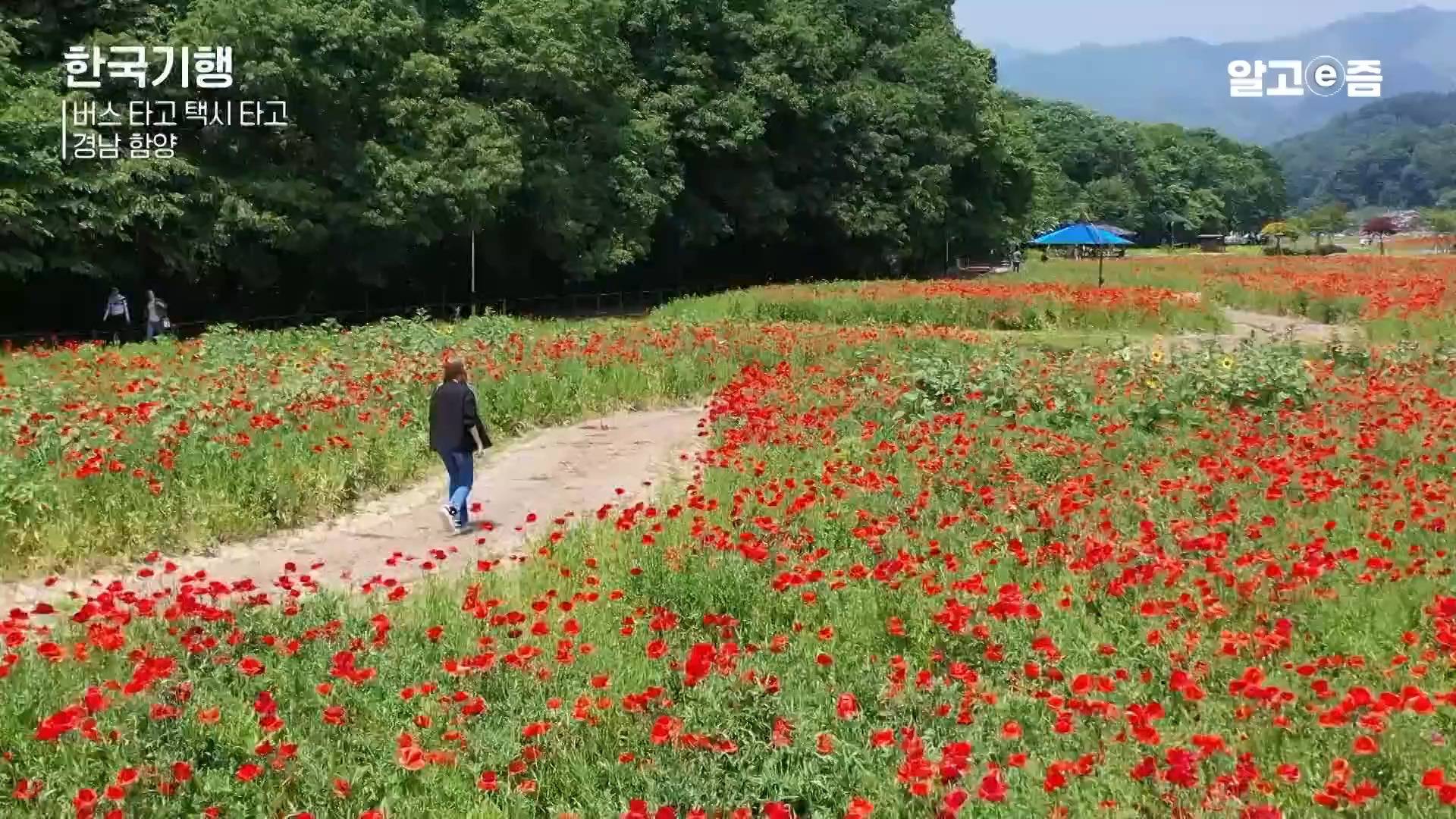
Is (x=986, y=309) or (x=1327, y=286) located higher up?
(x=1327, y=286)

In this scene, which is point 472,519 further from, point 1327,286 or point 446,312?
point 1327,286

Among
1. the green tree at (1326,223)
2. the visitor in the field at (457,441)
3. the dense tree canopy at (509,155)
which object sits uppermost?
the green tree at (1326,223)

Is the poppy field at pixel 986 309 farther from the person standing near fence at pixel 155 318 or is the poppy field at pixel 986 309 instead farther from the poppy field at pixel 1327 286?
the person standing near fence at pixel 155 318

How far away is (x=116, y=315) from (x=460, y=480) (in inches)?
711

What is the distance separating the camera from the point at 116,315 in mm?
23953

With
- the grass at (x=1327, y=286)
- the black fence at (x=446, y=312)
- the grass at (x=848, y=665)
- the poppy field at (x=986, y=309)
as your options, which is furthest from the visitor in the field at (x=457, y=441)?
the grass at (x=1327, y=286)

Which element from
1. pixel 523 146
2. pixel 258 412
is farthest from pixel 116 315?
pixel 258 412

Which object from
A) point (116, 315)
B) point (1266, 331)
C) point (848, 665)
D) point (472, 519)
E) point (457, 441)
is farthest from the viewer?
point (116, 315)

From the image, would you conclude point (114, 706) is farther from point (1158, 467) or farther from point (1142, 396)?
point (1142, 396)

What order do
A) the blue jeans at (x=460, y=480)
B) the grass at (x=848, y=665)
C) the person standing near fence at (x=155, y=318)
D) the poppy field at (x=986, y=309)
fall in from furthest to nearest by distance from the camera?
the poppy field at (x=986, y=309) → the person standing near fence at (x=155, y=318) → the blue jeans at (x=460, y=480) → the grass at (x=848, y=665)

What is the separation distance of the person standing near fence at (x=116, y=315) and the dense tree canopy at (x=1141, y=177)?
6396 cm

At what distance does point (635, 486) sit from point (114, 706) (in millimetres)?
6587

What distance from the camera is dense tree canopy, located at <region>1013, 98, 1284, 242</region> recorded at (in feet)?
326

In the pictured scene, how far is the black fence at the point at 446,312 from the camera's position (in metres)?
23.9
